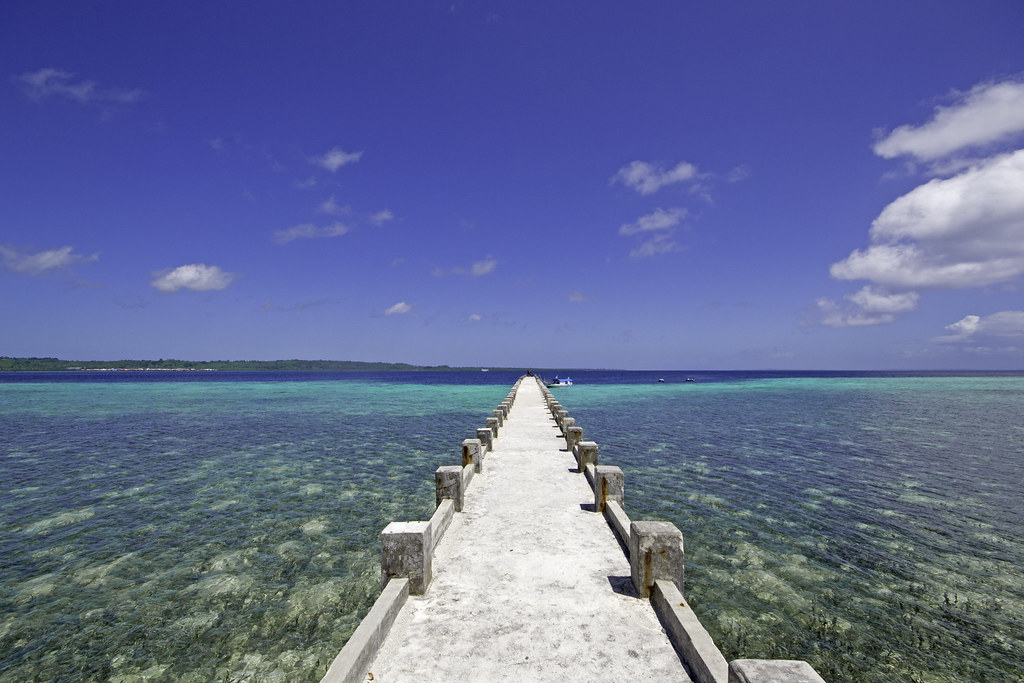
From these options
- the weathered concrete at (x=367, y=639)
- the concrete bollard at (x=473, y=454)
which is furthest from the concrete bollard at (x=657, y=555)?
the concrete bollard at (x=473, y=454)

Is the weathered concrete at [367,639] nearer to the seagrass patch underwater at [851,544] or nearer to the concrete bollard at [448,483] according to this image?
the concrete bollard at [448,483]

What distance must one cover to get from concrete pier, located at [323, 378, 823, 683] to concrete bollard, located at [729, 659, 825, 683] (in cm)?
1

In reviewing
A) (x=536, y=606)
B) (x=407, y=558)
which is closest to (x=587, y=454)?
(x=536, y=606)

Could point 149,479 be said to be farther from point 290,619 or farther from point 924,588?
point 924,588

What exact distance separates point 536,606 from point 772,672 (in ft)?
13.2

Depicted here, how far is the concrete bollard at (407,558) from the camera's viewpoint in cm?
780

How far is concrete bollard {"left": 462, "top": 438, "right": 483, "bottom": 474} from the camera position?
50.9 ft

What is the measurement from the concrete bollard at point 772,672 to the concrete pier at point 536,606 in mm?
12

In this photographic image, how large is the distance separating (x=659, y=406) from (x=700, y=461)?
3041 cm

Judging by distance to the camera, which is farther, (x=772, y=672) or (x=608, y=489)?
(x=608, y=489)

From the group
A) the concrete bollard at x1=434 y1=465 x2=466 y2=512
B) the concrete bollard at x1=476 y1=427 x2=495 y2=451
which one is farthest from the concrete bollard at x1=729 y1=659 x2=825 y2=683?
the concrete bollard at x1=476 y1=427 x2=495 y2=451

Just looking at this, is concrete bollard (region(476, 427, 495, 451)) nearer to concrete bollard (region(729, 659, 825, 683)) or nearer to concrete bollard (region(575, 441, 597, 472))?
concrete bollard (region(575, 441, 597, 472))

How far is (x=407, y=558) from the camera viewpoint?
7.81 metres

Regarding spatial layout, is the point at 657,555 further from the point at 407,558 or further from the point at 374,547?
the point at 374,547
